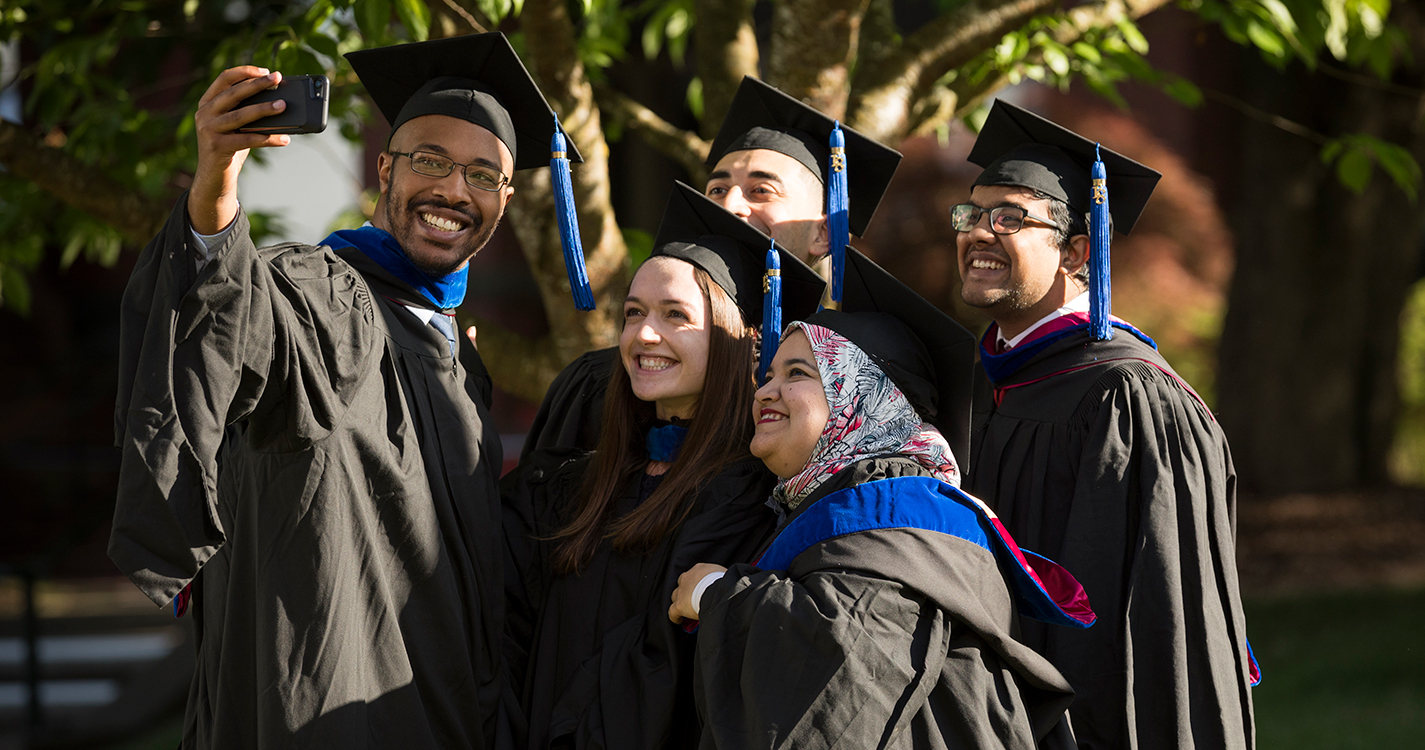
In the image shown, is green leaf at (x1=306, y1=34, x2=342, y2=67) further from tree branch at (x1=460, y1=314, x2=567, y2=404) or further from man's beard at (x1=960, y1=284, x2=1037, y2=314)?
man's beard at (x1=960, y1=284, x2=1037, y2=314)

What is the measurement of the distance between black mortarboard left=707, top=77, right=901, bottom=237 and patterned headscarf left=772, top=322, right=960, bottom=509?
3.65 feet

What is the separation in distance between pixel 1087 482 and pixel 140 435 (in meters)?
2.00

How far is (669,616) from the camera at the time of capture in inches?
102

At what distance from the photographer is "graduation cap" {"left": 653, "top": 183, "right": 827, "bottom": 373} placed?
297 centimetres

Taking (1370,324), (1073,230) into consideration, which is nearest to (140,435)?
(1073,230)

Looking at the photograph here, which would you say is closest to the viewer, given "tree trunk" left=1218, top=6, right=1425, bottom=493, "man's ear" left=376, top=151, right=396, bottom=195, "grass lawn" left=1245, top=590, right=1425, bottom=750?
"man's ear" left=376, top=151, right=396, bottom=195

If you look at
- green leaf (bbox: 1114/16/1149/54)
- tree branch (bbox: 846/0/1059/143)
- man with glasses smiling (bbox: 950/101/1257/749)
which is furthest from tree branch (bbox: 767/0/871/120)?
green leaf (bbox: 1114/16/1149/54)

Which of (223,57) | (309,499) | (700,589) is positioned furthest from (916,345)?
(223,57)

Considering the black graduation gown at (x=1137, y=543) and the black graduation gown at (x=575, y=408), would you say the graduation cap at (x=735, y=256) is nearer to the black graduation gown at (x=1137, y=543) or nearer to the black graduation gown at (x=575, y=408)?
the black graduation gown at (x=575, y=408)

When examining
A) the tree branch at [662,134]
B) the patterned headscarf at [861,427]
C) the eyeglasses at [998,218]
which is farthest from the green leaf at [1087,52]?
the patterned headscarf at [861,427]

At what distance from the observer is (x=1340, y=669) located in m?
7.16

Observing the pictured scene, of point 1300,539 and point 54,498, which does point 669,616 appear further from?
point 1300,539

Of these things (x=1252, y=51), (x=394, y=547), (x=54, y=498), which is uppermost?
(x=1252, y=51)

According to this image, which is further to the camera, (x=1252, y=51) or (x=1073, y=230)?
(x=1252, y=51)
